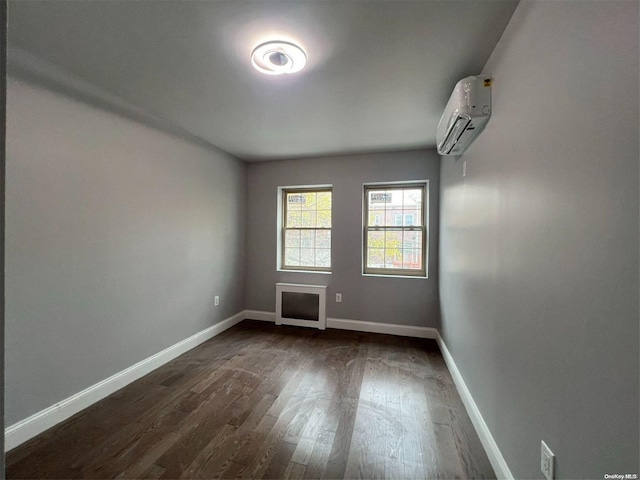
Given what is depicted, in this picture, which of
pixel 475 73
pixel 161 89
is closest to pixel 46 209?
pixel 161 89

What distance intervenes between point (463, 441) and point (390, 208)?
2600mm

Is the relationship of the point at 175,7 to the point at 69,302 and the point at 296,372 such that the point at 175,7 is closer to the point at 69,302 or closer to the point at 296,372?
the point at 69,302

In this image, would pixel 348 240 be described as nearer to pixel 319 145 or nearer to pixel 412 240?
pixel 412 240

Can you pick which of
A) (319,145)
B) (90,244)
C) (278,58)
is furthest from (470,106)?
(90,244)

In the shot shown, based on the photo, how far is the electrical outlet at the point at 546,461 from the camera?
0.96 metres

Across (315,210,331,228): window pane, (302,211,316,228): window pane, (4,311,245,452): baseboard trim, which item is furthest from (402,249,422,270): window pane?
(4,311,245,452): baseboard trim

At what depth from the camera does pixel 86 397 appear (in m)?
1.93

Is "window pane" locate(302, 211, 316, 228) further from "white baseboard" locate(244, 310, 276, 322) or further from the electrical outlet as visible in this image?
the electrical outlet

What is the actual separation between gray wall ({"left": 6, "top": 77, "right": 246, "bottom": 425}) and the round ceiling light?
144 cm

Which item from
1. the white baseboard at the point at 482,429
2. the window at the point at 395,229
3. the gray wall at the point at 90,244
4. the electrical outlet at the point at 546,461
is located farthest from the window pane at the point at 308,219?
the electrical outlet at the point at 546,461

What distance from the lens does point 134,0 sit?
1220 mm

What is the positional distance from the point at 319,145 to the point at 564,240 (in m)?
2.73

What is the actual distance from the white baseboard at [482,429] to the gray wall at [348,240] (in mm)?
1046

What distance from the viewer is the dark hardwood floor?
143 centimetres
